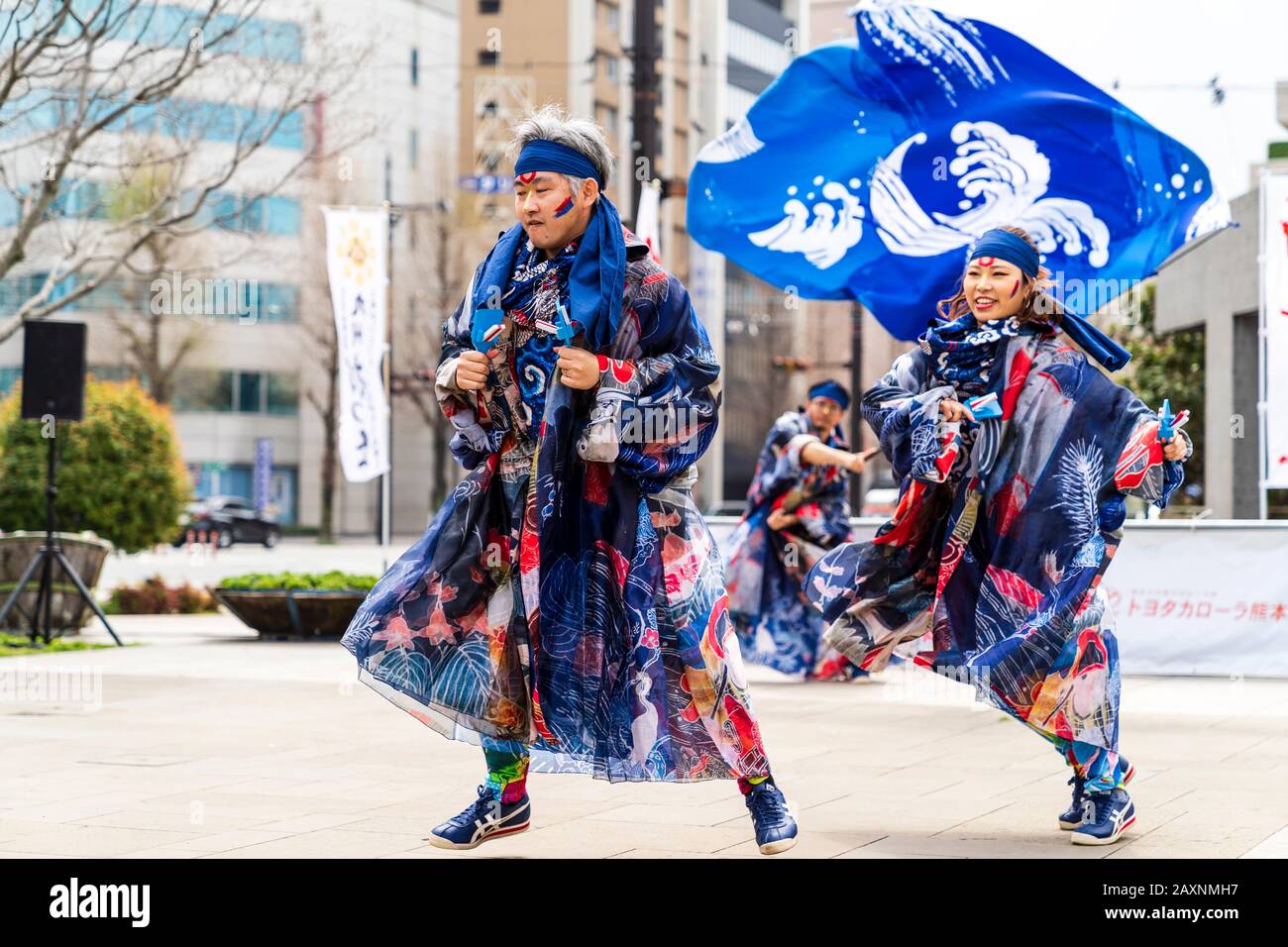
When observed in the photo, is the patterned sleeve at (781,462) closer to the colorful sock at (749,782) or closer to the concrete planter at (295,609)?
the concrete planter at (295,609)

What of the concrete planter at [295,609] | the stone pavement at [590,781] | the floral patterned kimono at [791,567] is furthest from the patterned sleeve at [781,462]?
the concrete planter at [295,609]

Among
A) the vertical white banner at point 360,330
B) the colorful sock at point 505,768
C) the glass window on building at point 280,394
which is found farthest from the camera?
the glass window on building at point 280,394

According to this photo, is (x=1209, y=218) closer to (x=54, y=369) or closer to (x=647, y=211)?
(x=647, y=211)

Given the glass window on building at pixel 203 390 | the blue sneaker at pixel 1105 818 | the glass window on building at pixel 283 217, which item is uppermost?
the glass window on building at pixel 283 217

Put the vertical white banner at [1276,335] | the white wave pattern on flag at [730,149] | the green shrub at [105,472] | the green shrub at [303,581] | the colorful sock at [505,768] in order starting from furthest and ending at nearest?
1. the green shrub at [105,472]
2. the green shrub at [303,581]
3. the vertical white banner at [1276,335]
4. the white wave pattern on flag at [730,149]
5. the colorful sock at [505,768]

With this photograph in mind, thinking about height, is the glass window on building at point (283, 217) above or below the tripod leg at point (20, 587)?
above

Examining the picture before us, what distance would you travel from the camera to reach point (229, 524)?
41562 mm

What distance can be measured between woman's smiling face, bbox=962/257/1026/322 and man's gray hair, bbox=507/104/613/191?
124cm

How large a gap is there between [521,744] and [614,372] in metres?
1.04

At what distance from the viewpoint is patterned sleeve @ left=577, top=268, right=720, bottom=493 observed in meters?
4.36

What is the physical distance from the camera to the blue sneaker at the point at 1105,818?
4742 millimetres

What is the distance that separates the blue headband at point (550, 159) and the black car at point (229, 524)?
119 feet
